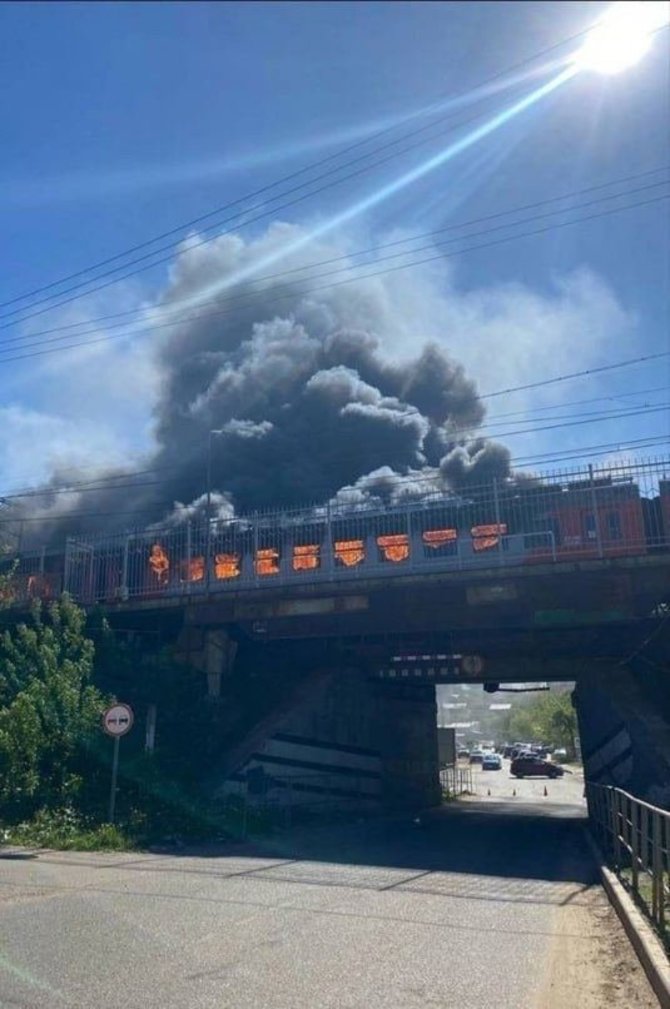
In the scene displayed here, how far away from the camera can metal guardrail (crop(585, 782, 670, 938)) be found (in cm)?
787

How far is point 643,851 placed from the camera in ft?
31.0

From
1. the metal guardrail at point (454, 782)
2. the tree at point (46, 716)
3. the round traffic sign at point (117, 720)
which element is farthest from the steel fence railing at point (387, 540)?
the metal guardrail at point (454, 782)

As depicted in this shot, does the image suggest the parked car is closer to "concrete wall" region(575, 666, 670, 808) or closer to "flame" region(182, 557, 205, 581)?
"concrete wall" region(575, 666, 670, 808)

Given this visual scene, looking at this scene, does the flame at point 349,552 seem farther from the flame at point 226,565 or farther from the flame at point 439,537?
the flame at point 226,565

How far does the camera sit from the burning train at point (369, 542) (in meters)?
20.5

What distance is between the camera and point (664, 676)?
24156 millimetres

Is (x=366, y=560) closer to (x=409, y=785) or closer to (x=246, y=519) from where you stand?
(x=246, y=519)

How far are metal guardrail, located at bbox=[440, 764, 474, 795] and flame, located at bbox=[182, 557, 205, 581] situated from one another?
19.6 meters

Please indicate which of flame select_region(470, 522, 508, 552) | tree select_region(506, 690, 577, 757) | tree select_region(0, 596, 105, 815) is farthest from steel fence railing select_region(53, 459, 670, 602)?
tree select_region(506, 690, 577, 757)

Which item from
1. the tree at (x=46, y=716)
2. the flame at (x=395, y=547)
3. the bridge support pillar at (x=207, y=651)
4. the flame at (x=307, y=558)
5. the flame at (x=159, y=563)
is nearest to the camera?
the tree at (x=46, y=716)

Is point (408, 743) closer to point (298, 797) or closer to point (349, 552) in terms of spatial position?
point (298, 797)

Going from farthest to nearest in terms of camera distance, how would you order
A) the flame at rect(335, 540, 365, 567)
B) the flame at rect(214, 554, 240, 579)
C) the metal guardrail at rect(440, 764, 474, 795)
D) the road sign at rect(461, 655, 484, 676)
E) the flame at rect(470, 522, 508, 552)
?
1. the metal guardrail at rect(440, 764, 474, 795)
2. the road sign at rect(461, 655, 484, 676)
3. the flame at rect(214, 554, 240, 579)
4. the flame at rect(335, 540, 365, 567)
5. the flame at rect(470, 522, 508, 552)

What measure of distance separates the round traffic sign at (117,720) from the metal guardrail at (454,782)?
25.7 m

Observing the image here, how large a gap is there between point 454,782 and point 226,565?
23123 millimetres
